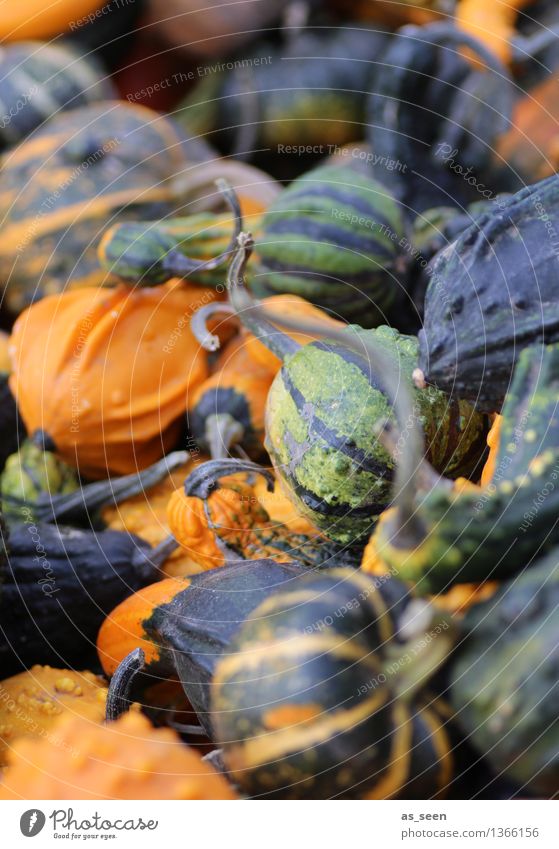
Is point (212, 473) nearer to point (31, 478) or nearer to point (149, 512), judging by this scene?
point (149, 512)

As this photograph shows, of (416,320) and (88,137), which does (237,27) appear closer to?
(88,137)

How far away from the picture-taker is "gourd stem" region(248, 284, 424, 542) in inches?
24.9

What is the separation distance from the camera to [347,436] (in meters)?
0.86

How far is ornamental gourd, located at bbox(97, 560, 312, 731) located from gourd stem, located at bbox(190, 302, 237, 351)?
0.88 feet

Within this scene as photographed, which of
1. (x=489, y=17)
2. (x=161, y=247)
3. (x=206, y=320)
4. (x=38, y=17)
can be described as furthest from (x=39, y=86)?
(x=489, y=17)

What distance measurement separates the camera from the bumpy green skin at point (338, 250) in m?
1.12

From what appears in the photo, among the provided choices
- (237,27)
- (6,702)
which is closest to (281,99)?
(237,27)

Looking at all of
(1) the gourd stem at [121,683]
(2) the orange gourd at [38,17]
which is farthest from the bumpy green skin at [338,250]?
(2) the orange gourd at [38,17]

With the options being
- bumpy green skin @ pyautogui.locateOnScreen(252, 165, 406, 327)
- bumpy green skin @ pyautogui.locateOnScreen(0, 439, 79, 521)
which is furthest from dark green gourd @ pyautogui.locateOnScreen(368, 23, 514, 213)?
bumpy green skin @ pyautogui.locateOnScreen(0, 439, 79, 521)

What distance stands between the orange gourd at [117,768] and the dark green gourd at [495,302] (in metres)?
0.39

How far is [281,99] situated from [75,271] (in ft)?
2.17

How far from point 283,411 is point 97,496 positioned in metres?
0.33

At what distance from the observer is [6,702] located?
0.92 m

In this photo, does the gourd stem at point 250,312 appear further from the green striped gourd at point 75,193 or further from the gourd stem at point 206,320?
the green striped gourd at point 75,193
